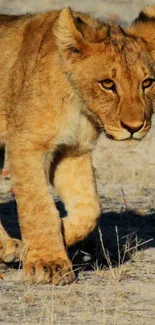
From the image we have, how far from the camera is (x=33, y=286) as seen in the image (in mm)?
6168

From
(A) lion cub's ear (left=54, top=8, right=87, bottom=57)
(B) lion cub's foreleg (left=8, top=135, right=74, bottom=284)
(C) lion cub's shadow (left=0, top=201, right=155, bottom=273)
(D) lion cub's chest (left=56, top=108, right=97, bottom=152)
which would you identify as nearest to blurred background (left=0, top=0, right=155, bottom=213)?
(C) lion cub's shadow (left=0, top=201, right=155, bottom=273)

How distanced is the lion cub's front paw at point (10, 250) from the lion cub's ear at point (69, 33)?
1311 mm

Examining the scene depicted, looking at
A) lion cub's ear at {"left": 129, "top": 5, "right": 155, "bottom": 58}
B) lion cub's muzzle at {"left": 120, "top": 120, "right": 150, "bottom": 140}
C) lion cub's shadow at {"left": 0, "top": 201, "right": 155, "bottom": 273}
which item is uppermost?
lion cub's ear at {"left": 129, "top": 5, "right": 155, "bottom": 58}

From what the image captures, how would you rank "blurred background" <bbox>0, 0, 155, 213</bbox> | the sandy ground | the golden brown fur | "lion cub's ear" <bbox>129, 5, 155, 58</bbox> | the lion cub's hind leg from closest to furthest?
the sandy ground, the golden brown fur, "lion cub's ear" <bbox>129, 5, 155, 58</bbox>, the lion cub's hind leg, "blurred background" <bbox>0, 0, 155, 213</bbox>

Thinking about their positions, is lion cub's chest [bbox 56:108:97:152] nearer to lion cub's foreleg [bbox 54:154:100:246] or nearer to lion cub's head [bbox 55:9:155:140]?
lion cub's head [bbox 55:9:155:140]

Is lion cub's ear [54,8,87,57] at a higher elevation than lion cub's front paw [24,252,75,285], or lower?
higher

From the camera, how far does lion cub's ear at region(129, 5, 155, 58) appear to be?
655cm

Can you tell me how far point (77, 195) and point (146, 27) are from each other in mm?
1197

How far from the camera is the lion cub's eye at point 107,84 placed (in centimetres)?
613

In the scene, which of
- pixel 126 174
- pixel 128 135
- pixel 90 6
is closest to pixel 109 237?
pixel 128 135

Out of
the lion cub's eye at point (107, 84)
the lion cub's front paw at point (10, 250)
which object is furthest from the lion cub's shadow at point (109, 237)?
the lion cub's eye at point (107, 84)

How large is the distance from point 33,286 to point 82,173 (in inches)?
46.2

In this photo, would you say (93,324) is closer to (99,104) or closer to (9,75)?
(99,104)

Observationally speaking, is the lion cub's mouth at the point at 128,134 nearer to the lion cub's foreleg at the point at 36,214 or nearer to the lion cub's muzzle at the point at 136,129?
the lion cub's muzzle at the point at 136,129
